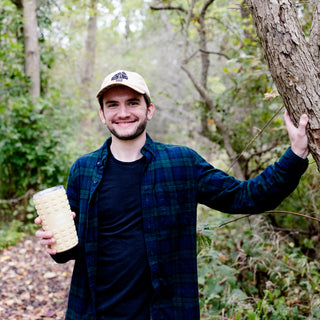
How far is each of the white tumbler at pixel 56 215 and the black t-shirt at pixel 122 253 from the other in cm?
24

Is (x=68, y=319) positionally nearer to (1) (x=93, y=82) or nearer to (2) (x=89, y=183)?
(2) (x=89, y=183)

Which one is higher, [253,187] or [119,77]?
[119,77]

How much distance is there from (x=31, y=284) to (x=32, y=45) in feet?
16.0

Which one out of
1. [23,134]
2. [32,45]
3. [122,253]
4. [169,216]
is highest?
[32,45]

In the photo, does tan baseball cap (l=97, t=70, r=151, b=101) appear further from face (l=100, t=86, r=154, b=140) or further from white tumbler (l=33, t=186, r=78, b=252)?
white tumbler (l=33, t=186, r=78, b=252)

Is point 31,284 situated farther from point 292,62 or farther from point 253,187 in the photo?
point 292,62

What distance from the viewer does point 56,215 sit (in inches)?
73.2

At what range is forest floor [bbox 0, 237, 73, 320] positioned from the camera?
431 centimetres

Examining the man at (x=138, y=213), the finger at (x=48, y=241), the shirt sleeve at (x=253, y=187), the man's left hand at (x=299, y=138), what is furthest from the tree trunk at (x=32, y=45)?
the man's left hand at (x=299, y=138)

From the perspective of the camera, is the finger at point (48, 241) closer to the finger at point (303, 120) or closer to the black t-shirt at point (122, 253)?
the black t-shirt at point (122, 253)

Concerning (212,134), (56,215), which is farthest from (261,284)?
(56,215)

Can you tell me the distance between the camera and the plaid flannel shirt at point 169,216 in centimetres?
195

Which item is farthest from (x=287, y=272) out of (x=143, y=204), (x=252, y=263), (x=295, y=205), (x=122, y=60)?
(x=122, y=60)

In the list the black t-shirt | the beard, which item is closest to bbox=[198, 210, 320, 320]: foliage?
the black t-shirt
